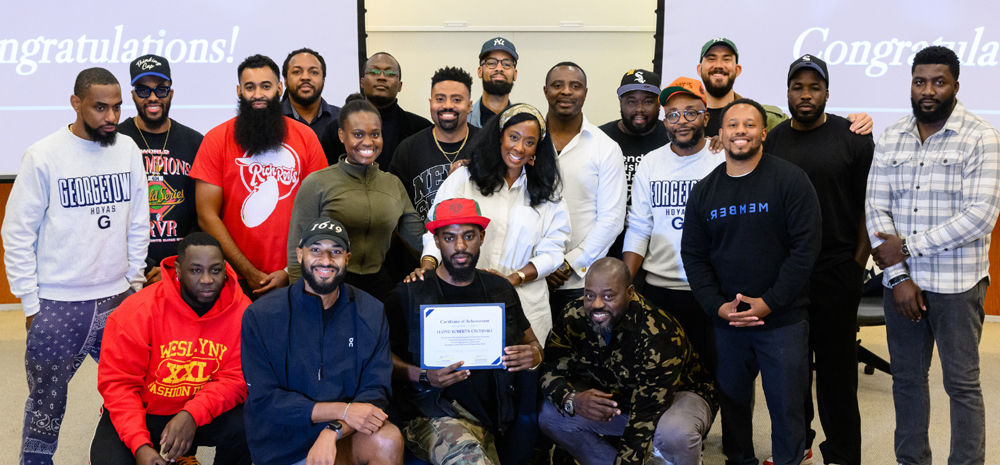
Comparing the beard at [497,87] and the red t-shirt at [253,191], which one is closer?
the red t-shirt at [253,191]

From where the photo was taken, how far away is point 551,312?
3836 mm

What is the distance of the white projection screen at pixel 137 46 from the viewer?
604cm

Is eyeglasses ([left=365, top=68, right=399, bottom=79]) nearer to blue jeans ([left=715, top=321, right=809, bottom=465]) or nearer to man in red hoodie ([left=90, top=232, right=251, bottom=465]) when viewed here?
man in red hoodie ([left=90, top=232, right=251, bottom=465])

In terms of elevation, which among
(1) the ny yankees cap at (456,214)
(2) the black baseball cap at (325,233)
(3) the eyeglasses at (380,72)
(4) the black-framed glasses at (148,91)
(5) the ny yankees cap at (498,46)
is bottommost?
(2) the black baseball cap at (325,233)

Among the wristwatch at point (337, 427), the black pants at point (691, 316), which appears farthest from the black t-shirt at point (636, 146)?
the wristwatch at point (337, 427)

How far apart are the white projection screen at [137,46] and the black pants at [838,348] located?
4.35m

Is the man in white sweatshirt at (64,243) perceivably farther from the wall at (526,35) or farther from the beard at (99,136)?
the wall at (526,35)

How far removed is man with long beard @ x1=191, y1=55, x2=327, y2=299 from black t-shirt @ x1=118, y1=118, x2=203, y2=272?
23 centimetres

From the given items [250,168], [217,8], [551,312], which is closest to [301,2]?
[217,8]

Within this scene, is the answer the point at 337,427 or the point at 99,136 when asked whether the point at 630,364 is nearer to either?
the point at 337,427

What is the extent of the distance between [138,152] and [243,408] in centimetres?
131

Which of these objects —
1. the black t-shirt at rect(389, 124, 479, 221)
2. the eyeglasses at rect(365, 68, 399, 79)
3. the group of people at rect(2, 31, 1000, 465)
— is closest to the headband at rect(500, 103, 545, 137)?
the group of people at rect(2, 31, 1000, 465)

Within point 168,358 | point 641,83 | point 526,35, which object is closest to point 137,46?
point 526,35

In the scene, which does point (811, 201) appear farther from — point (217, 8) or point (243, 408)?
point (217, 8)
